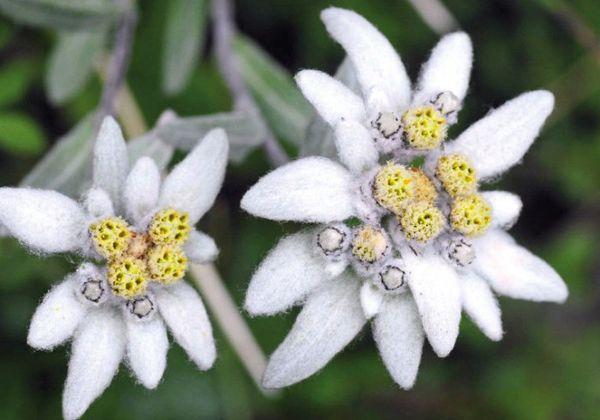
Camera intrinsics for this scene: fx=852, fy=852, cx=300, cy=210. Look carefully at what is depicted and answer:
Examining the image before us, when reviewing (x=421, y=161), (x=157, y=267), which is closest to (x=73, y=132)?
(x=157, y=267)

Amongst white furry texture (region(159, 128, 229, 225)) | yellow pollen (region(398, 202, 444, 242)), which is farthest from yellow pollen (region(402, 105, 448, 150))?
white furry texture (region(159, 128, 229, 225))

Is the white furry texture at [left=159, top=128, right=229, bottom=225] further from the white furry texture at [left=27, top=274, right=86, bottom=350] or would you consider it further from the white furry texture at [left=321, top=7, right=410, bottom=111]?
the white furry texture at [left=321, top=7, right=410, bottom=111]

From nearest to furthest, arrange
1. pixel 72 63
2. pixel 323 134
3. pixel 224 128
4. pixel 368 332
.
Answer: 1. pixel 323 134
2. pixel 224 128
3. pixel 72 63
4. pixel 368 332

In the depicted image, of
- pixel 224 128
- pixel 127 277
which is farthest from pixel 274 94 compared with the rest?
pixel 127 277

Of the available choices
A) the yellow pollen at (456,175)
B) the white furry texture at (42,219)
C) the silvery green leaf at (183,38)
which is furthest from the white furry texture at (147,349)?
the silvery green leaf at (183,38)

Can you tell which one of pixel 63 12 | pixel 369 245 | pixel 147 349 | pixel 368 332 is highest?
pixel 369 245

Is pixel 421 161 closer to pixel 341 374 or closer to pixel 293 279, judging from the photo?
pixel 293 279

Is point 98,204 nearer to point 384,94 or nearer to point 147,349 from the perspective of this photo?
point 147,349

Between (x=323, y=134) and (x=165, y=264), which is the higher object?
(x=323, y=134)
